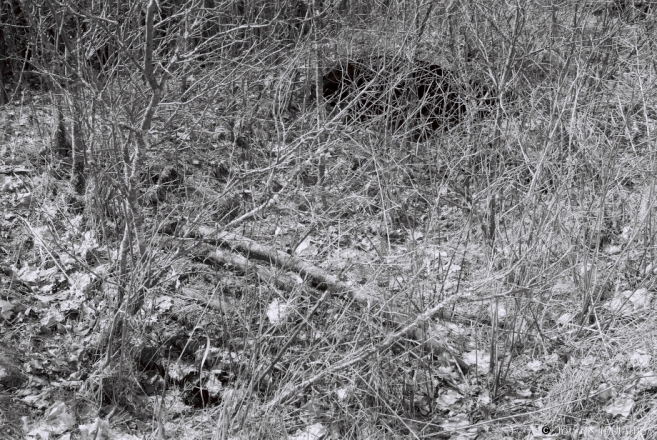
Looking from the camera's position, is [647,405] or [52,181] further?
[52,181]

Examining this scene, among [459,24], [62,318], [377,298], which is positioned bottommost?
[62,318]

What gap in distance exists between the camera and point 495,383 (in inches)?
157

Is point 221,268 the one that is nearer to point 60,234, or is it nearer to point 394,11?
point 60,234

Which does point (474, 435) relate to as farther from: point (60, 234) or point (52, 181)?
point (52, 181)

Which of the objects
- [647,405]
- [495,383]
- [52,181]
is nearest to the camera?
[647,405]

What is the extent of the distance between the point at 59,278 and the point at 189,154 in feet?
5.92

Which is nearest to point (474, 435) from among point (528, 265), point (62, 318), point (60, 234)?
point (528, 265)

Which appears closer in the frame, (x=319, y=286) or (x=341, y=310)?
(x=341, y=310)

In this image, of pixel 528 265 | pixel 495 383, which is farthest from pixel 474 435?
pixel 528 265

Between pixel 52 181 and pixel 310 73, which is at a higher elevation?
pixel 310 73

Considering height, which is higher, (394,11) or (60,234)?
(394,11)

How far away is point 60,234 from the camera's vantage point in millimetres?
5398

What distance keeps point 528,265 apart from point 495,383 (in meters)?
0.69

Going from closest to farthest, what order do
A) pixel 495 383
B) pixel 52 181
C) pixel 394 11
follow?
pixel 495 383, pixel 52 181, pixel 394 11
